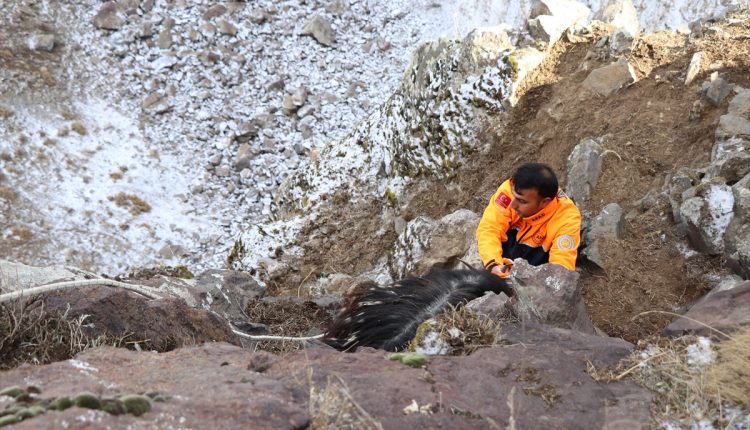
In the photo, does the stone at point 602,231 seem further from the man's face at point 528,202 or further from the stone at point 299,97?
the stone at point 299,97

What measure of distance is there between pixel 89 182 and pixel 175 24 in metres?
4.36

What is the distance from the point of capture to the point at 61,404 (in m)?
1.94

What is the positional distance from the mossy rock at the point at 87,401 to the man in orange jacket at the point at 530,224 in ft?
9.90

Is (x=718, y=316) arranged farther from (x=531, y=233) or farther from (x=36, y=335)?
(x=36, y=335)

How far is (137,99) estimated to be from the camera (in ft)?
43.7

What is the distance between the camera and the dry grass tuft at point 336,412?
2.08 meters

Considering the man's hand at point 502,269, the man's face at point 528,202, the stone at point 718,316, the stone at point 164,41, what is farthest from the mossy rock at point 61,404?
the stone at point 164,41

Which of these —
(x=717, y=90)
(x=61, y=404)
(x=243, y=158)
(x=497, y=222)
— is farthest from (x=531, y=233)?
(x=243, y=158)

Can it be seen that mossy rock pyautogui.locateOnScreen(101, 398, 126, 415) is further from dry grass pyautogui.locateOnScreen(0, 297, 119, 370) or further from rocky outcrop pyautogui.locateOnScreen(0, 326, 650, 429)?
dry grass pyautogui.locateOnScreen(0, 297, 119, 370)

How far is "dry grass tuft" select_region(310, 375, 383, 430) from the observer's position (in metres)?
2.08

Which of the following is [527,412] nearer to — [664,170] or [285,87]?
[664,170]

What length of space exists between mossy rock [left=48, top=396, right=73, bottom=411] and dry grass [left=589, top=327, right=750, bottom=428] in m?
1.97

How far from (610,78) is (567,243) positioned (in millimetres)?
2716

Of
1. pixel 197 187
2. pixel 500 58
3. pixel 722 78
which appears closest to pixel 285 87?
pixel 197 187
